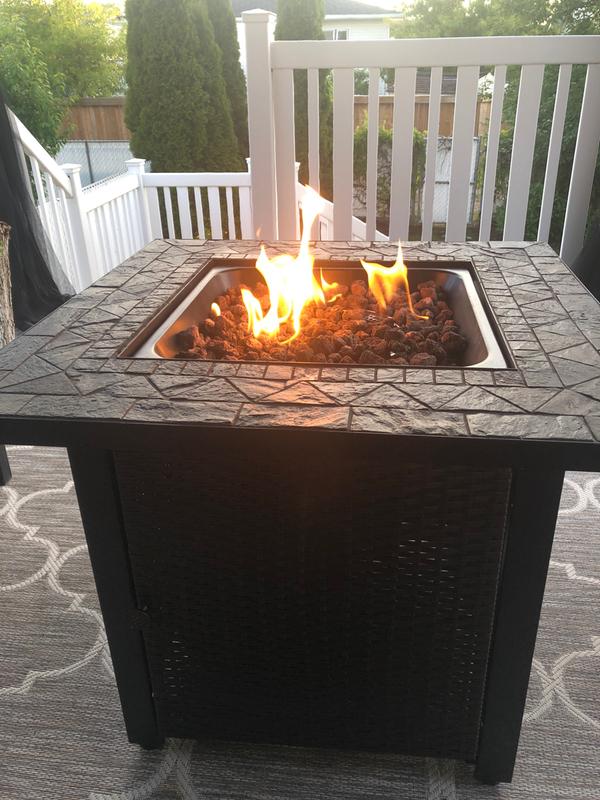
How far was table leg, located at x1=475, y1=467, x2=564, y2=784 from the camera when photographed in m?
0.96

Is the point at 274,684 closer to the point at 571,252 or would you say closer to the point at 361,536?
the point at 361,536

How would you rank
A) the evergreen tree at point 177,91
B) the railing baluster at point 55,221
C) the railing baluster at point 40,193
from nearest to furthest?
1. the railing baluster at point 40,193
2. the railing baluster at point 55,221
3. the evergreen tree at point 177,91

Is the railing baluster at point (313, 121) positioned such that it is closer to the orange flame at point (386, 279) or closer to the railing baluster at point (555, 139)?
the railing baluster at point (555, 139)

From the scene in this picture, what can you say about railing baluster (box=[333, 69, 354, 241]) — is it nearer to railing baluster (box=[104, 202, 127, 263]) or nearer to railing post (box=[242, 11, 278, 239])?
railing post (box=[242, 11, 278, 239])

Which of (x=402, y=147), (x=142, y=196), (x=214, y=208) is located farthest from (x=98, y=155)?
(x=402, y=147)

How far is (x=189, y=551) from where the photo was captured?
1095 mm

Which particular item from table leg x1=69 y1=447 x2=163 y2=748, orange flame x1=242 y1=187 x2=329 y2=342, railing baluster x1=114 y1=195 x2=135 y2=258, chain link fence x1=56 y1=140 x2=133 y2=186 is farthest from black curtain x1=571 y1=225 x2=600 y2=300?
chain link fence x1=56 y1=140 x2=133 y2=186

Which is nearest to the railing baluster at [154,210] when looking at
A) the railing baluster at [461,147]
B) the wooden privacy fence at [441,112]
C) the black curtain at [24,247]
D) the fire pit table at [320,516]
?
the black curtain at [24,247]

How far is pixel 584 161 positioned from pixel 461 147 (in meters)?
0.50

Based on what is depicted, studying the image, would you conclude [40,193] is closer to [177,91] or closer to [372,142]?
[372,142]

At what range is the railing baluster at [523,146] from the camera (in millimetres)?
2498

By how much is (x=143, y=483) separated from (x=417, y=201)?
7.13m

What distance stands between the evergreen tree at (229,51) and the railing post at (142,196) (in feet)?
7.06

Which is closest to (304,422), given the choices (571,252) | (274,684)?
(274,684)
